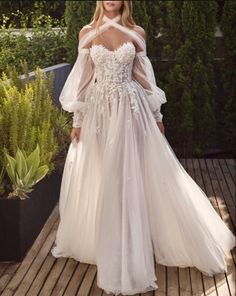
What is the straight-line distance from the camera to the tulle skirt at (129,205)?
141 inches

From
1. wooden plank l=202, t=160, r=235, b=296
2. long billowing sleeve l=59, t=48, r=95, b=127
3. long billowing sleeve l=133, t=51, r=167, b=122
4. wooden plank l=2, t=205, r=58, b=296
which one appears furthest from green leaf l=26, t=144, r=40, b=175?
wooden plank l=202, t=160, r=235, b=296

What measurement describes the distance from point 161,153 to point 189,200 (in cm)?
41

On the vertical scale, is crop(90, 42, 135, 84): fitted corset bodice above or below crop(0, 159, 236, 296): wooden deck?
above

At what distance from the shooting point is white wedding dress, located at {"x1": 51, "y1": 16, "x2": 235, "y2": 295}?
3.59 metres

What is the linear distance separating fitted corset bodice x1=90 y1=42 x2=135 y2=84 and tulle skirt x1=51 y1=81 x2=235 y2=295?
67 mm

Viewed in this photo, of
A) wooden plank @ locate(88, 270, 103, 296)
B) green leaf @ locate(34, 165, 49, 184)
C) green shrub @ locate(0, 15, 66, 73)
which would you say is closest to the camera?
wooden plank @ locate(88, 270, 103, 296)

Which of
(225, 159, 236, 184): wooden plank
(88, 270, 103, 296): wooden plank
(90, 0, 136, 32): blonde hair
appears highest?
(90, 0, 136, 32): blonde hair

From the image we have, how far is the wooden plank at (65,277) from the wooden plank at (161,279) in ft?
2.01

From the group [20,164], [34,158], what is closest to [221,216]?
[34,158]

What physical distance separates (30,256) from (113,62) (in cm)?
164

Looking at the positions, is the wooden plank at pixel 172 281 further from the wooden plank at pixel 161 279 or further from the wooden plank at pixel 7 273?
the wooden plank at pixel 7 273

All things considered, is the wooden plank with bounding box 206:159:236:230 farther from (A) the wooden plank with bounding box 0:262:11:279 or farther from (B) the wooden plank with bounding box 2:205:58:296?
(A) the wooden plank with bounding box 0:262:11:279

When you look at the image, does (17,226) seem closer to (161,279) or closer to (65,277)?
(65,277)

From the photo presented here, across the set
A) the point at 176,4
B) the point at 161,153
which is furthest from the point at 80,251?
the point at 176,4
